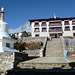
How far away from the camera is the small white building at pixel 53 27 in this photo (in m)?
41.2

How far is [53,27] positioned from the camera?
42312mm

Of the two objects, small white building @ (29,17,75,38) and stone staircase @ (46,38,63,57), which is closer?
stone staircase @ (46,38,63,57)

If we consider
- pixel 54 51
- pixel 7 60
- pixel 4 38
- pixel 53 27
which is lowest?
pixel 54 51

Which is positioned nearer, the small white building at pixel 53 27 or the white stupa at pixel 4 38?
the white stupa at pixel 4 38

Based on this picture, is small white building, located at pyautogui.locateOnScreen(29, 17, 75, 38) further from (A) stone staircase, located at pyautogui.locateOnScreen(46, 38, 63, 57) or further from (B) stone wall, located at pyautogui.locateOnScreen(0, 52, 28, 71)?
(B) stone wall, located at pyautogui.locateOnScreen(0, 52, 28, 71)

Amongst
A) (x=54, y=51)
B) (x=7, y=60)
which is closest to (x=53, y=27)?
(x=54, y=51)

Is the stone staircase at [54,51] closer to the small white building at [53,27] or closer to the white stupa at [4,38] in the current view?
the white stupa at [4,38]

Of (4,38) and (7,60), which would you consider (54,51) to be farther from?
(7,60)

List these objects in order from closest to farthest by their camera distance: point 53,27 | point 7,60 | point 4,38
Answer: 1. point 7,60
2. point 4,38
3. point 53,27

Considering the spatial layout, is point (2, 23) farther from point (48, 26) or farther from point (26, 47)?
point (48, 26)

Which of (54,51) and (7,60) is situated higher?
(7,60)

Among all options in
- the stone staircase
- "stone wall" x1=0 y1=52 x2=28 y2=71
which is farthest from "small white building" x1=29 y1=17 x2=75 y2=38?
"stone wall" x1=0 y1=52 x2=28 y2=71

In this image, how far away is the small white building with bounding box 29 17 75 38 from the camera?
41156 millimetres

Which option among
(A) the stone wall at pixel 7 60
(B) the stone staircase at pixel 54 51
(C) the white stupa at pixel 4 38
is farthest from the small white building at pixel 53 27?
(A) the stone wall at pixel 7 60
